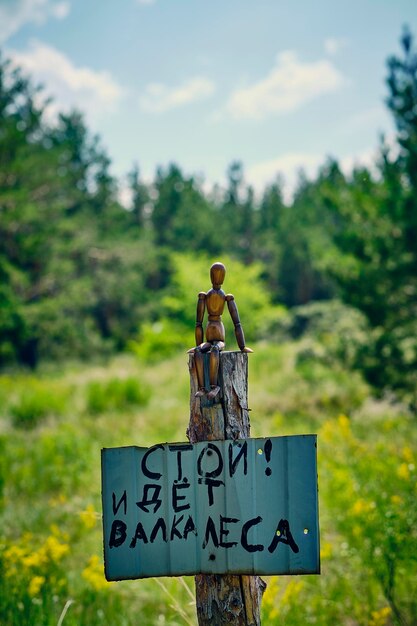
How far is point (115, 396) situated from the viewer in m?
10.6

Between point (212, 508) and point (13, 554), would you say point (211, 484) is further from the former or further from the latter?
point (13, 554)

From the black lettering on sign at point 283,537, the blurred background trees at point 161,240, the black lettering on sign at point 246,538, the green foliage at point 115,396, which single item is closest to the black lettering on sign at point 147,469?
the black lettering on sign at point 246,538

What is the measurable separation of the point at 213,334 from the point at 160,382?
1189cm

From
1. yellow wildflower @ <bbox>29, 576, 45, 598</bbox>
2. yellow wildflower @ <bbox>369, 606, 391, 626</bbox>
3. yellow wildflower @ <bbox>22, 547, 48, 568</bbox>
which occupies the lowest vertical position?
yellow wildflower @ <bbox>369, 606, 391, 626</bbox>

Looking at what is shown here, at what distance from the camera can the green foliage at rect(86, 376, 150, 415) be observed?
10.3m

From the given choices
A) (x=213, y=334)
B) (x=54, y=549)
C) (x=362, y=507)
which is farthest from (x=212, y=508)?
(x=54, y=549)

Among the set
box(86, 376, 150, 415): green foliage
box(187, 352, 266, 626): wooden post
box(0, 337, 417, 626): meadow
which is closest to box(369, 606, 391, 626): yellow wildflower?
box(0, 337, 417, 626): meadow

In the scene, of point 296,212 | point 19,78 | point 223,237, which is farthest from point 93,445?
point 296,212

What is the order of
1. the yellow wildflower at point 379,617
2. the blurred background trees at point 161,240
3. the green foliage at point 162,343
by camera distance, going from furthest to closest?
the green foliage at point 162,343 < the blurred background trees at point 161,240 < the yellow wildflower at point 379,617

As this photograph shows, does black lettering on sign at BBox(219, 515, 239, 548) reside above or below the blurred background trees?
below

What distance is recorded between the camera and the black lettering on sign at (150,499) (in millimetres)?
1992

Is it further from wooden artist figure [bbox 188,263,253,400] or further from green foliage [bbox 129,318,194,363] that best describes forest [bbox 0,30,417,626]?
wooden artist figure [bbox 188,263,253,400]

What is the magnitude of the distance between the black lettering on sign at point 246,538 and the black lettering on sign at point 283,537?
0.15ft

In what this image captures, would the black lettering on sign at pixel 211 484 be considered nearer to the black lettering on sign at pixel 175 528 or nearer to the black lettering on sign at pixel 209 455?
the black lettering on sign at pixel 209 455
